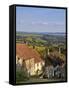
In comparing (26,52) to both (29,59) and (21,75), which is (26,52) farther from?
(21,75)

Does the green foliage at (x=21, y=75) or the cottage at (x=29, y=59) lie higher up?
the cottage at (x=29, y=59)

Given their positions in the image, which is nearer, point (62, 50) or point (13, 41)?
point (13, 41)

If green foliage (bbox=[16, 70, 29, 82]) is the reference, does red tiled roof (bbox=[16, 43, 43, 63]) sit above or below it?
above

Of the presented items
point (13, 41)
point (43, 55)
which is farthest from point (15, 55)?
point (43, 55)

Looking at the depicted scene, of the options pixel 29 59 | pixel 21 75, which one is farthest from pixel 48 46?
pixel 21 75

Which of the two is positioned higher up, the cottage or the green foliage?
the cottage
